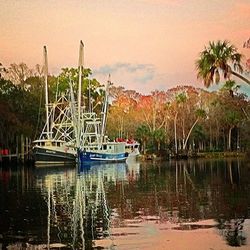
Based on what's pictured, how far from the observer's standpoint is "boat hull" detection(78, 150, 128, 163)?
228 ft

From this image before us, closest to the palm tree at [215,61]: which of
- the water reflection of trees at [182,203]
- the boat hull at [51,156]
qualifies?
the water reflection of trees at [182,203]

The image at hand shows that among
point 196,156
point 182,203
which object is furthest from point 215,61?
point 196,156

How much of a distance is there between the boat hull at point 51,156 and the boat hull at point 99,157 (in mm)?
1950

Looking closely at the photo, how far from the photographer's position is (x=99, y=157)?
73.9 m

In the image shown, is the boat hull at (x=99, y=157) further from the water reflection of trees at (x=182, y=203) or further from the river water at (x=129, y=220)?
the river water at (x=129, y=220)

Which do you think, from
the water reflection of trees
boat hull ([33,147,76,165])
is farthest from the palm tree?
boat hull ([33,147,76,165])

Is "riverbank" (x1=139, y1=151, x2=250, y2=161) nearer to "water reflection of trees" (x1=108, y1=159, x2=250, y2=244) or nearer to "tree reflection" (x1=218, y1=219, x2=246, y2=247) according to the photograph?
"water reflection of trees" (x1=108, y1=159, x2=250, y2=244)

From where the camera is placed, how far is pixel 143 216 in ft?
57.1

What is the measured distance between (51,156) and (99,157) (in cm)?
668

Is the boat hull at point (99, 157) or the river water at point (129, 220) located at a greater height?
the boat hull at point (99, 157)

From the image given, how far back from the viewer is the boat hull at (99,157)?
6953cm

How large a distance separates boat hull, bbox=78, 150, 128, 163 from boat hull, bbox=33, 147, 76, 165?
1950mm

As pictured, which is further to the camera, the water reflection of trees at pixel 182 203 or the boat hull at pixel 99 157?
the boat hull at pixel 99 157

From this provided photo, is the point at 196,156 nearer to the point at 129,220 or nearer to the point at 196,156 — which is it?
the point at 196,156
